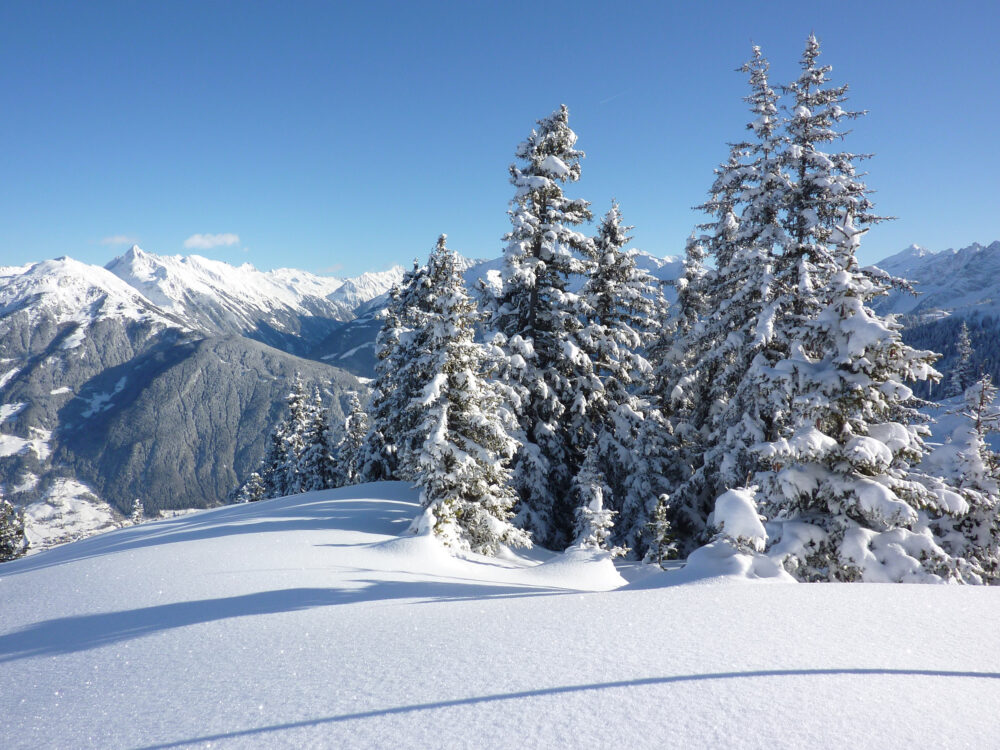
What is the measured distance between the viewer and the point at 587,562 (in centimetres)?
1042

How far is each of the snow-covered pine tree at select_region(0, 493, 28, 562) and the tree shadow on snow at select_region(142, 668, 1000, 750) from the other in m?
43.0

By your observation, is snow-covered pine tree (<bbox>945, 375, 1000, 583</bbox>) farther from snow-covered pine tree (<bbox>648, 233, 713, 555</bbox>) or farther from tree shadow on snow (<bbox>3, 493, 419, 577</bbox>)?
tree shadow on snow (<bbox>3, 493, 419, 577</bbox>)

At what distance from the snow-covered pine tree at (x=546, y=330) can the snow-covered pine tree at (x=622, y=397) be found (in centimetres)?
78

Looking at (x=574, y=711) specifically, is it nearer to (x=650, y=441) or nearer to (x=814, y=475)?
(x=814, y=475)

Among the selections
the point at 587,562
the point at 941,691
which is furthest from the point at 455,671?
the point at 587,562

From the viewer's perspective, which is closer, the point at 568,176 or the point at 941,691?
the point at 941,691

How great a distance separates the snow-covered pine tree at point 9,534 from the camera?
1281 inches

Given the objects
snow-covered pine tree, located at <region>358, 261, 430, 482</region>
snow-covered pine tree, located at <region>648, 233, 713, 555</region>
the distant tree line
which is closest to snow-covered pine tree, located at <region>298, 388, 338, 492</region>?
snow-covered pine tree, located at <region>358, 261, 430, 482</region>

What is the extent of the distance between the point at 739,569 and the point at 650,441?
9645mm

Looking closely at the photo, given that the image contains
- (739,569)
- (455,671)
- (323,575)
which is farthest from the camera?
(323,575)

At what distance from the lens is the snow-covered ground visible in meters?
3.19

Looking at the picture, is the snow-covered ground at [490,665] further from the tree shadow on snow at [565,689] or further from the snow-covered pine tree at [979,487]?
the snow-covered pine tree at [979,487]

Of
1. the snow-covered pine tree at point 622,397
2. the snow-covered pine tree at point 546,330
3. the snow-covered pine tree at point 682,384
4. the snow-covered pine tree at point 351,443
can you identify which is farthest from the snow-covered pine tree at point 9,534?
the snow-covered pine tree at point 682,384

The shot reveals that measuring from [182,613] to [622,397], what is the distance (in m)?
14.5
